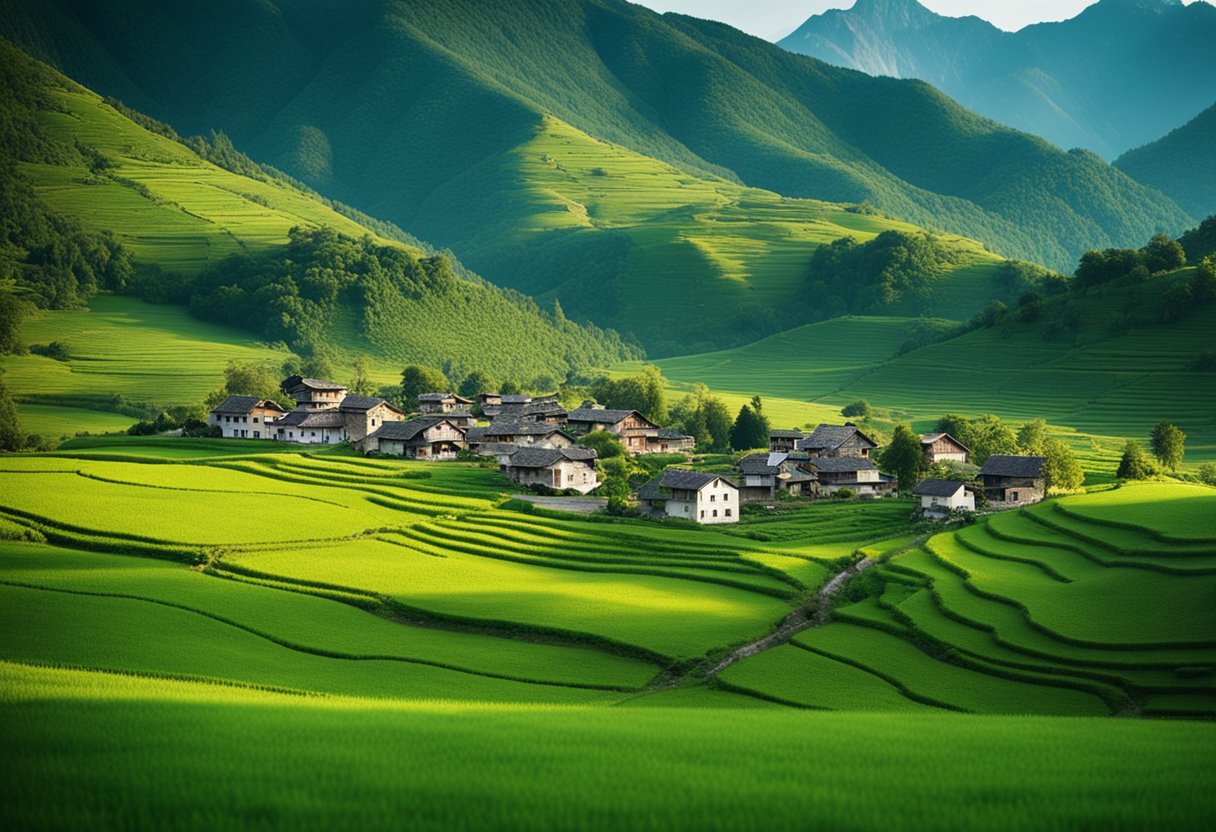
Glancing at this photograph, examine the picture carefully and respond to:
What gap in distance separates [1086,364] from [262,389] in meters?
78.9

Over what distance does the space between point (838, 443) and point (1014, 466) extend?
536 inches

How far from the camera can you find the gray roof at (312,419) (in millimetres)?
87688

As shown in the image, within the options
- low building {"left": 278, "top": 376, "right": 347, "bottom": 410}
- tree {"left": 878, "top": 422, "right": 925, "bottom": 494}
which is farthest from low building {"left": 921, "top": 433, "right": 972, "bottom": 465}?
low building {"left": 278, "top": 376, "right": 347, "bottom": 410}

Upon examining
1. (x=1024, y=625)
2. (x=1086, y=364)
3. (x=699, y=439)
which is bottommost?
(x=1024, y=625)

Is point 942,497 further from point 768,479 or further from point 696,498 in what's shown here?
point 696,498

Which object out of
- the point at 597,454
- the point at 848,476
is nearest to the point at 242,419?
the point at 597,454

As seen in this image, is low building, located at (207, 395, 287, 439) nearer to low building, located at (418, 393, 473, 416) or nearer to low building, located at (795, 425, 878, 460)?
low building, located at (418, 393, 473, 416)

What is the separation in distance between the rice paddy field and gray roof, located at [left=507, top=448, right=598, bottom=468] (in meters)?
3.05

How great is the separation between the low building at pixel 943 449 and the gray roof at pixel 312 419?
4349 cm

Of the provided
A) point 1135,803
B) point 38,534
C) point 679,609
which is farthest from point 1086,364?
Result: point 1135,803

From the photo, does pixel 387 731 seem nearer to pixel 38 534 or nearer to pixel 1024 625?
pixel 1024 625

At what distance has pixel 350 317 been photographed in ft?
467

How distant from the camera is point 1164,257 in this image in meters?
128

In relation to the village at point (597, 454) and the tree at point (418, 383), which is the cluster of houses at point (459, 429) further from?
the tree at point (418, 383)
